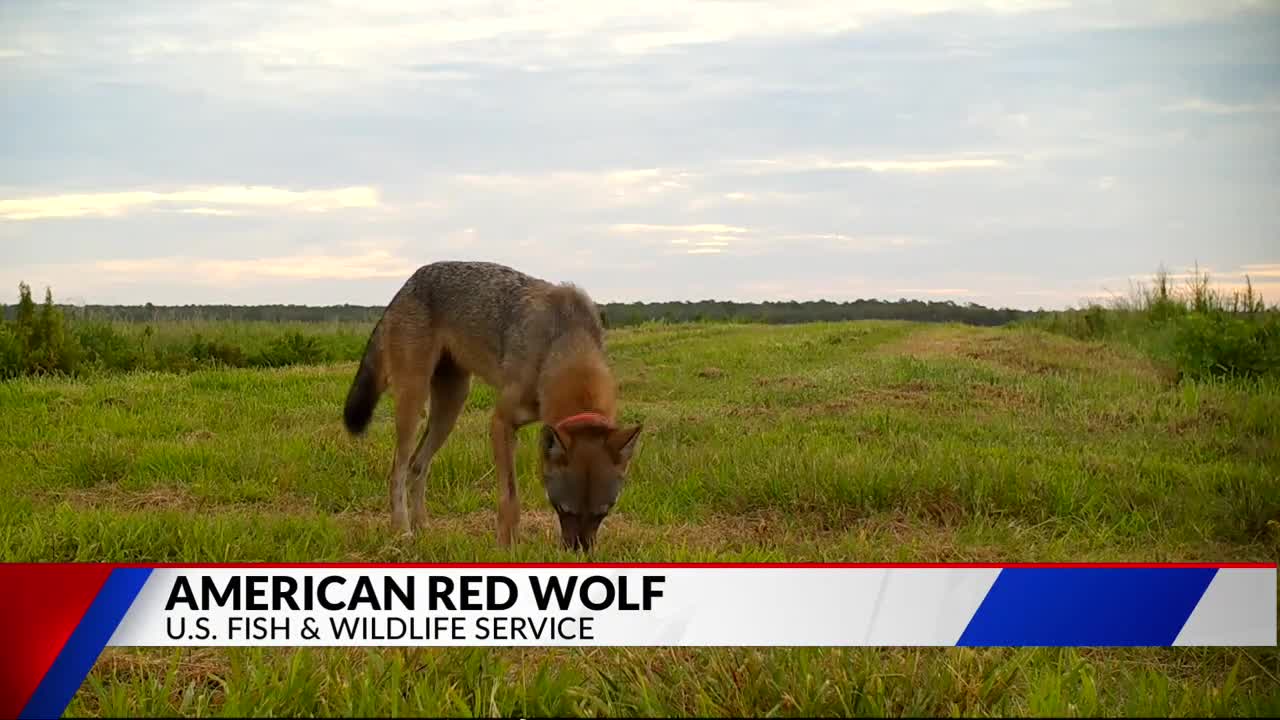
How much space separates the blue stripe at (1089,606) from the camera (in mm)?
3777

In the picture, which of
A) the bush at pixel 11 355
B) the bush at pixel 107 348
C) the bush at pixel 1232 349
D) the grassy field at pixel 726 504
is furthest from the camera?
the bush at pixel 107 348

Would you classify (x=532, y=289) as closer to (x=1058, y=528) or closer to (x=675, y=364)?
(x=1058, y=528)

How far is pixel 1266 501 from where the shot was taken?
6.82 m

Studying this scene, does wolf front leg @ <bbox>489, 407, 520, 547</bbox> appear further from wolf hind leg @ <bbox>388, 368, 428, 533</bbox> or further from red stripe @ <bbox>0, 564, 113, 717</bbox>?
red stripe @ <bbox>0, 564, 113, 717</bbox>

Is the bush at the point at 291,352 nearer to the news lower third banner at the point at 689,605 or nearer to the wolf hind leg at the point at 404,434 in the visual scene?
the wolf hind leg at the point at 404,434

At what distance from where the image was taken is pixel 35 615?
139 inches

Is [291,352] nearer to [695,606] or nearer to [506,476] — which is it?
[506,476]

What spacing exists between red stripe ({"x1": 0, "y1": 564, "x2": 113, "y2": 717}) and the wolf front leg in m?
3.01

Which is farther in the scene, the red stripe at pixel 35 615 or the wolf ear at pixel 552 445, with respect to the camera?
the wolf ear at pixel 552 445

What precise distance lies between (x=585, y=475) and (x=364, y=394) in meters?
3.19

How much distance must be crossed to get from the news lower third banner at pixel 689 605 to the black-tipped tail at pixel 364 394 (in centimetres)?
421

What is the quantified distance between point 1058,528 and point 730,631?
4224mm

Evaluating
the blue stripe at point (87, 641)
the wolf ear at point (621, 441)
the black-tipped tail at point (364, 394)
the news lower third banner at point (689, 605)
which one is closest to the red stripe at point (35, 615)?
the blue stripe at point (87, 641)

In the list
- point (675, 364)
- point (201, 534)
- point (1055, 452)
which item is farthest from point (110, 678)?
point (675, 364)
